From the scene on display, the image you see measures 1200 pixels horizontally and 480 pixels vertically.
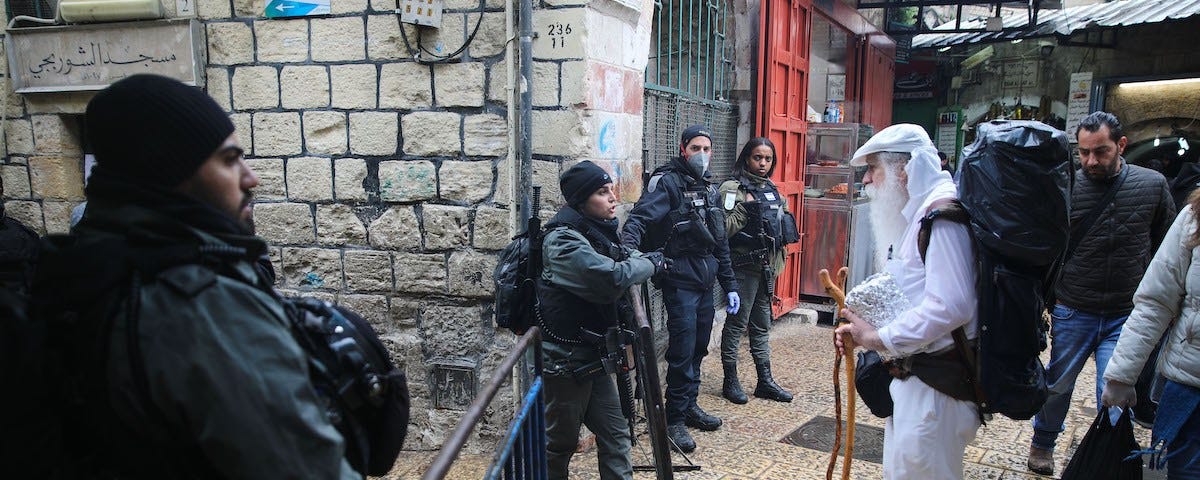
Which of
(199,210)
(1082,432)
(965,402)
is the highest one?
(199,210)

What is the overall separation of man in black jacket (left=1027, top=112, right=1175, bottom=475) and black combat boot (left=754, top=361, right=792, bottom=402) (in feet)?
5.55

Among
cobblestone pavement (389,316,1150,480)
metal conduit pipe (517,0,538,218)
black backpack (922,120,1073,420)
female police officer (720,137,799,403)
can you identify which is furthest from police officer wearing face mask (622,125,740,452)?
black backpack (922,120,1073,420)

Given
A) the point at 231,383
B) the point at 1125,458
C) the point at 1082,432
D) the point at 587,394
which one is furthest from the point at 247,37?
the point at 1082,432

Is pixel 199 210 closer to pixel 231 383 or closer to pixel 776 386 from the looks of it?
pixel 231 383

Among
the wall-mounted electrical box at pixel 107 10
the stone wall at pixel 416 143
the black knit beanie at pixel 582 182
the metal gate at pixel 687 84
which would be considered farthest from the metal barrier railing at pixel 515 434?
the wall-mounted electrical box at pixel 107 10

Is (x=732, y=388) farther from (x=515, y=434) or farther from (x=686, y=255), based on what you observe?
(x=515, y=434)

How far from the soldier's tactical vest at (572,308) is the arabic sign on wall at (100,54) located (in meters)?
2.75

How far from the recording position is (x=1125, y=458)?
271cm

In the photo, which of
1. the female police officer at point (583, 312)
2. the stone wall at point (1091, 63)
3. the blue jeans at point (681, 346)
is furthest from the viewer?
the stone wall at point (1091, 63)

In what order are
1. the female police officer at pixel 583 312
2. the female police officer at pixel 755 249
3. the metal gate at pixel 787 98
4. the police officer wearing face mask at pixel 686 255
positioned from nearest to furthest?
1. the female police officer at pixel 583 312
2. the police officer wearing face mask at pixel 686 255
3. the female police officer at pixel 755 249
4. the metal gate at pixel 787 98

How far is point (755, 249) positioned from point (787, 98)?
2420mm

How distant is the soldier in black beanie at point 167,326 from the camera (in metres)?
1.10

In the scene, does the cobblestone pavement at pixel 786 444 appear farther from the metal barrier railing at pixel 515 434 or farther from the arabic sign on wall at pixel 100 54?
the arabic sign on wall at pixel 100 54

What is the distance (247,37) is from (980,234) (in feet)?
13.3
